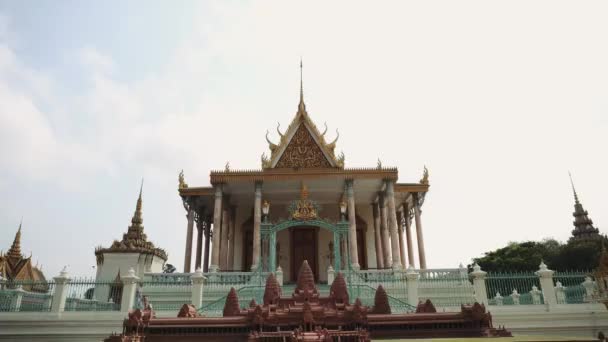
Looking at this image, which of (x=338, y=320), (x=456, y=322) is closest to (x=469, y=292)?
(x=456, y=322)

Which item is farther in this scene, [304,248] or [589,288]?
[304,248]

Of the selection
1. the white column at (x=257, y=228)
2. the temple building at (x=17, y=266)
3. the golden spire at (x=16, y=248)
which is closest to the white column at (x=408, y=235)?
the white column at (x=257, y=228)

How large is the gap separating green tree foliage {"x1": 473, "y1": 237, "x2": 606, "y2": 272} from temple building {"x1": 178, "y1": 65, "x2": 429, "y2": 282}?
1516cm

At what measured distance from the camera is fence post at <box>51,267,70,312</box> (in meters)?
10.9

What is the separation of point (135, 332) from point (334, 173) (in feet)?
45.2

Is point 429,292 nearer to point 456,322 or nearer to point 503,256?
point 456,322

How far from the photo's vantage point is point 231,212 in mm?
23203

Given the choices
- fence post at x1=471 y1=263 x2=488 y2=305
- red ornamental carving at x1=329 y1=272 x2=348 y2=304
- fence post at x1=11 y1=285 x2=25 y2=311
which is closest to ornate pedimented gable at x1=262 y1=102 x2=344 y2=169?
fence post at x1=471 y1=263 x2=488 y2=305

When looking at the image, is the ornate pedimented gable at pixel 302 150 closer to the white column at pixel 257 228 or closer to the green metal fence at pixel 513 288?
the white column at pixel 257 228

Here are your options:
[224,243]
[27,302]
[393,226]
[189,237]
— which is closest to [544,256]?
[393,226]

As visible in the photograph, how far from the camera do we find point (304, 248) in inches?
875

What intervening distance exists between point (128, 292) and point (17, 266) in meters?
18.6

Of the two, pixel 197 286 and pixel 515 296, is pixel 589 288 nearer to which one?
pixel 515 296

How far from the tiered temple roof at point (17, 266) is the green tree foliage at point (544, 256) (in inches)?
1295
